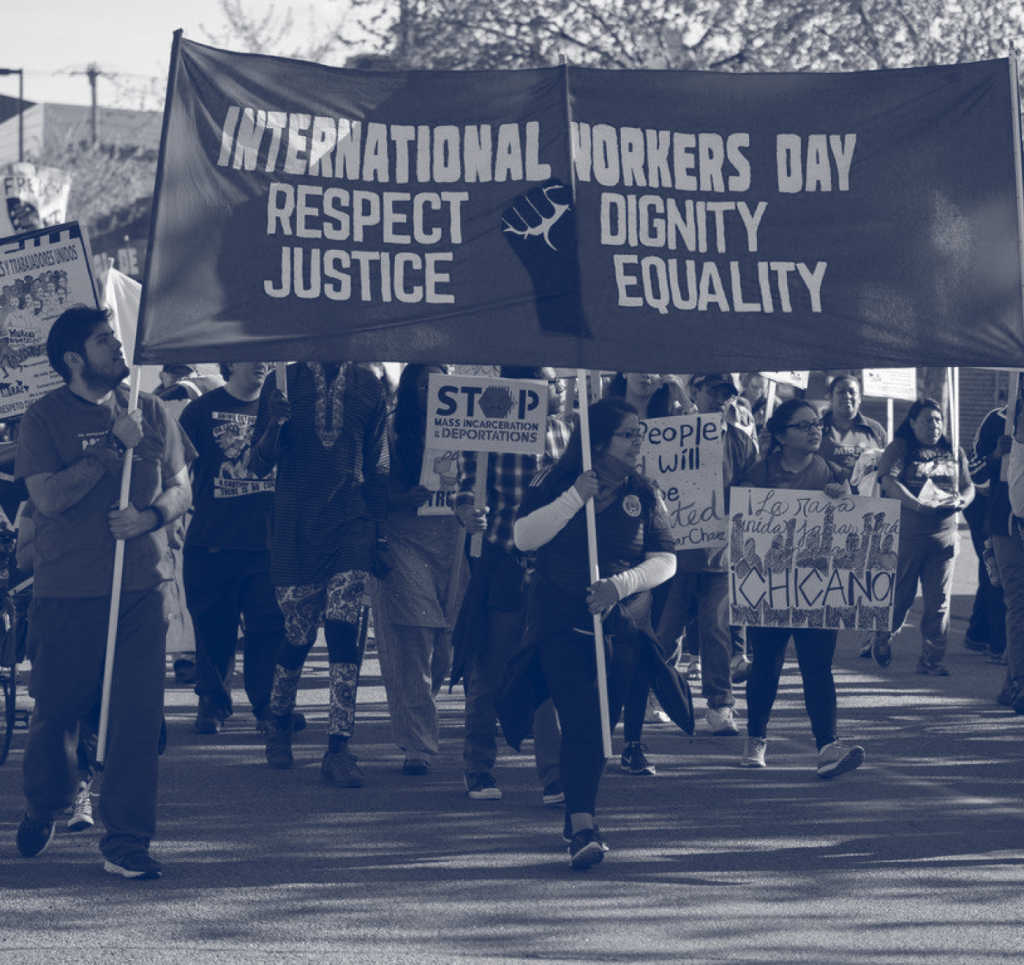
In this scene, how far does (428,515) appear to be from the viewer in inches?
371

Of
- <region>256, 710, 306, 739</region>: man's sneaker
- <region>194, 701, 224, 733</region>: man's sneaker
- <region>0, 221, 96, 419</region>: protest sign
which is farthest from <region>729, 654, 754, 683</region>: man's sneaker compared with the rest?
<region>0, 221, 96, 419</region>: protest sign

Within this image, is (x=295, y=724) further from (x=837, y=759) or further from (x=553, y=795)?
(x=837, y=759)

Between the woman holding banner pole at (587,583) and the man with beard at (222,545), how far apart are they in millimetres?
2976

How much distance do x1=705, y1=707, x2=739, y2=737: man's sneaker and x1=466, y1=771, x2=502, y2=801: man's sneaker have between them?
7.08 feet

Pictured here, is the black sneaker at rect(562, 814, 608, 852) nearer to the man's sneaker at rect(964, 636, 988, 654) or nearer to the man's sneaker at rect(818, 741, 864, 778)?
the man's sneaker at rect(818, 741, 864, 778)

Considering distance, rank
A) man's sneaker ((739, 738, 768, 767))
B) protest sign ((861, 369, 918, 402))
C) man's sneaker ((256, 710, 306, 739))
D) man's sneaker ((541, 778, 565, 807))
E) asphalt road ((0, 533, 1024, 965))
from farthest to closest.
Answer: protest sign ((861, 369, 918, 402)) → man's sneaker ((256, 710, 306, 739)) → man's sneaker ((739, 738, 768, 767)) → man's sneaker ((541, 778, 565, 807)) → asphalt road ((0, 533, 1024, 965))

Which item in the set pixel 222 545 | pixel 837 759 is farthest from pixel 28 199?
pixel 837 759

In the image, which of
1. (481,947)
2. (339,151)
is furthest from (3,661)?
(481,947)

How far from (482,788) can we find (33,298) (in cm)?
348

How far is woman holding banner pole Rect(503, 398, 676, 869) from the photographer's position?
23.7 feet

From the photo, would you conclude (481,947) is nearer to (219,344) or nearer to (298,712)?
(219,344)

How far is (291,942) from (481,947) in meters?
0.57

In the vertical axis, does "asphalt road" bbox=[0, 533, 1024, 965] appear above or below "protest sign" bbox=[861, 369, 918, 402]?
below

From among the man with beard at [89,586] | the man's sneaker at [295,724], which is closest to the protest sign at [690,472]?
the man's sneaker at [295,724]
